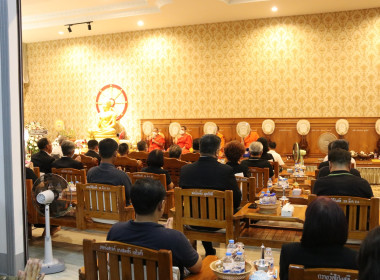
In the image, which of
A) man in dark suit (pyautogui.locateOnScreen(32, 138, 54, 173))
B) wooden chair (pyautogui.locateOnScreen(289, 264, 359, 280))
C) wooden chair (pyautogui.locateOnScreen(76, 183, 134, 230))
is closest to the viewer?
wooden chair (pyautogui.locateOnScreen(289, 264, 359, 280))

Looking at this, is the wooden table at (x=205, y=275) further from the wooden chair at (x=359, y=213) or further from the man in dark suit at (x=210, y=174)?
the man in dark suit at (x=210, y=174)

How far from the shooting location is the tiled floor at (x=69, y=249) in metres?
4.45

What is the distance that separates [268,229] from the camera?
4.36 m

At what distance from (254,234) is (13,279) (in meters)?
2.53

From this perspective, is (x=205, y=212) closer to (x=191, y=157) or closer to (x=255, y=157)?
(x=255, y=157)

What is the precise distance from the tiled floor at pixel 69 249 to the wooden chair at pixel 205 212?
0.92 meters

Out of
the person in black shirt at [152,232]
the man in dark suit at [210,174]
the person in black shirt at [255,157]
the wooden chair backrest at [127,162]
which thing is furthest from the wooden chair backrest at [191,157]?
the person in black shirt at [152,232]

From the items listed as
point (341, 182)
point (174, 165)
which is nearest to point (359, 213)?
point (341, 182)

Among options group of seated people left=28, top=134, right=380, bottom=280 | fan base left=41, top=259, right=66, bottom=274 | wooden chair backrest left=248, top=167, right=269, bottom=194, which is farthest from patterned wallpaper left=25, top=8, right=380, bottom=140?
fan base left=41, top=259, right=66, bottom=274

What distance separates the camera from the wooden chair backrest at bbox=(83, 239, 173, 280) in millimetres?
2049

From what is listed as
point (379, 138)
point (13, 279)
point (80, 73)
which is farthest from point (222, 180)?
point (80, 73)

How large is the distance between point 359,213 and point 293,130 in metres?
8.34

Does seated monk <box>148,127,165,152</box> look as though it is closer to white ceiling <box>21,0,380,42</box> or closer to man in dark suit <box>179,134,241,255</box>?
white ceiling <box>21,0,380,42</box>

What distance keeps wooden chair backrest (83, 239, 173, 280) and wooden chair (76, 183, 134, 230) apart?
6.27ft
